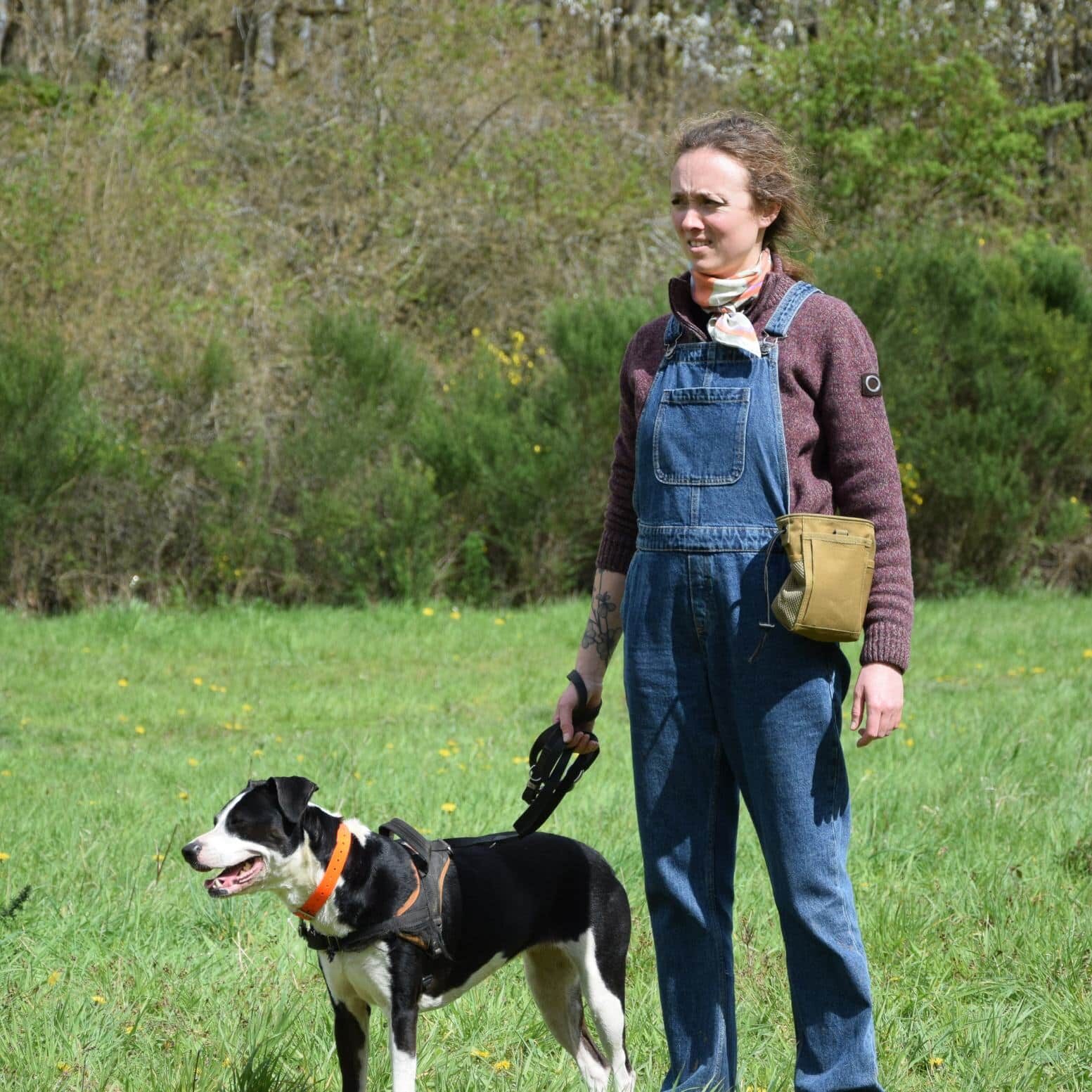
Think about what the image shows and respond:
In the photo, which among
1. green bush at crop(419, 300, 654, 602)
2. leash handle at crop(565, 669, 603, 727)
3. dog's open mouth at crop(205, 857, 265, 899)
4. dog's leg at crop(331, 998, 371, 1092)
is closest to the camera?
dog's open mouth at crop(205, 857, 265, 899)

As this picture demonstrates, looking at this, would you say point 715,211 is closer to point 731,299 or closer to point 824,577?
point 731,299

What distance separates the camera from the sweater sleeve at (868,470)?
2828mm

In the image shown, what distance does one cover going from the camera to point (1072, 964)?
418 cm

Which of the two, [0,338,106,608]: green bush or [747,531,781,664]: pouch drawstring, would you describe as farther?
[0,338,106,608]: green bush

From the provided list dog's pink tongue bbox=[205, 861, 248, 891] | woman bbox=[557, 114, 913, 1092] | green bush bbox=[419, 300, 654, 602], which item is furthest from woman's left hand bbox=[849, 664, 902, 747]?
green bush bbox=[419, 300, 654, 602]

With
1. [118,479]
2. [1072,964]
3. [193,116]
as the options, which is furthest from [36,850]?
[193,116]

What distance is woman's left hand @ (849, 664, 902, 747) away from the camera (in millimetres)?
2824

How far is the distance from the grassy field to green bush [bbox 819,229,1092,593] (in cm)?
400

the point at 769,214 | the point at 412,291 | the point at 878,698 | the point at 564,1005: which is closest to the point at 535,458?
the point at 412,291

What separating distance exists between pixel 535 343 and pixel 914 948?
12597 millimetres

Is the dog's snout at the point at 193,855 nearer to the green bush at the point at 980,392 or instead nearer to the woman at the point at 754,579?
the woman at the point at 754,579

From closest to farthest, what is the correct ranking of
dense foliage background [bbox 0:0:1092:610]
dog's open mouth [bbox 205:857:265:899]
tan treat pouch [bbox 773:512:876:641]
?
1. tan treat pouch [bbox 773:512:876:641]
2. dog's open mouth [bbox 205:857:265:899]
3. dense foliage background [bbox 0:0:1092:610]

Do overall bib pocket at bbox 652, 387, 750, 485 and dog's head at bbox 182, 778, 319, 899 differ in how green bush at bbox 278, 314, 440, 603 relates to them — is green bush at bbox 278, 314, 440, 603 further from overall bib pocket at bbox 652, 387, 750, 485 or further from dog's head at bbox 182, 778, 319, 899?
overall bib pocket at bbox 652, 387, 750, 485

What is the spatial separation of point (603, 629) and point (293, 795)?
79cm
